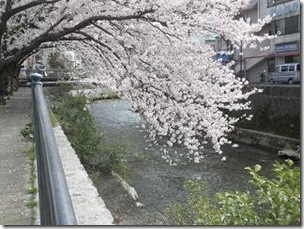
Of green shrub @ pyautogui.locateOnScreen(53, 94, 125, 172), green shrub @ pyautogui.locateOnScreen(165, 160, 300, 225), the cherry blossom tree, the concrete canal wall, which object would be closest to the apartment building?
the concrete canal wall

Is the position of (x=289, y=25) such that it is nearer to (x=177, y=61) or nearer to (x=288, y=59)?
(x=288, y=59)

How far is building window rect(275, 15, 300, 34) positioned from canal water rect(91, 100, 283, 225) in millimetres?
21060

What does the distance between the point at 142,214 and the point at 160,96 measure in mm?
2041

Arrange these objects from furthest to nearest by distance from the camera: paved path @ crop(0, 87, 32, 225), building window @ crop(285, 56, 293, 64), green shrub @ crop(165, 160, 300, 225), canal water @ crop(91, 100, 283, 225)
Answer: building window @ crop(285, 56, 293, 64), canal water @ crop(91, 100, 283, 225), paved path @ crop(0, 87, 32, 225), green shrub @ crop(165, 160, 300, 225)

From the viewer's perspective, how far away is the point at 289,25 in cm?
3703

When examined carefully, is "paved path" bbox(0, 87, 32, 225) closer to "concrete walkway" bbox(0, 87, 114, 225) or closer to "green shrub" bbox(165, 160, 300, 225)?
"concrete walkway" bbox(0, 87, 114, 225)

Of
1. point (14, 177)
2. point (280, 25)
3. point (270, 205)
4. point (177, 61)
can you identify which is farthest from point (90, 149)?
point (280, 25)

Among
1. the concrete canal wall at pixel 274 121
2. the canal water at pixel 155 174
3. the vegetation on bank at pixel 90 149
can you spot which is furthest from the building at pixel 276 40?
the vegetation on bank at pixel 90 149

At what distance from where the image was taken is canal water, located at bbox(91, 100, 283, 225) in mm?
7668

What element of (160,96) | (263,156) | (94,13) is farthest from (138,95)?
(263,156)

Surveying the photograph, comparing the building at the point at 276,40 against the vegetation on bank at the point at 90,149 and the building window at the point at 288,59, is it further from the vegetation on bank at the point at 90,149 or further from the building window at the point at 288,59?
the vegetation on bank at the point at 90,149

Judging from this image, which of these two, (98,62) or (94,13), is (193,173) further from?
(94,13)

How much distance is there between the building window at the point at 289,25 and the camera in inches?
1409

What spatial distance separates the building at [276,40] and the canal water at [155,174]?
2106cm
